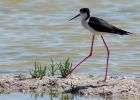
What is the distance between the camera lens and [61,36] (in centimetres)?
1466

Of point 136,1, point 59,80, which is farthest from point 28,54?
point 136,1

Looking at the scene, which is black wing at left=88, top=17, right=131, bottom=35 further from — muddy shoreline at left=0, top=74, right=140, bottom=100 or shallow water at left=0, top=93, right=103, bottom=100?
shallow water at left=0, top=93, right=103, bottom=100

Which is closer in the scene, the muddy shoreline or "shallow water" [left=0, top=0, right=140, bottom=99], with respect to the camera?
the muddy shoreline

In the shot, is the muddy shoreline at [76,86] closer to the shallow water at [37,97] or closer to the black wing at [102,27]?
the shallow water at [37,97]

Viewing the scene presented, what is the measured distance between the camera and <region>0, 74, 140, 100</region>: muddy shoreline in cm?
876

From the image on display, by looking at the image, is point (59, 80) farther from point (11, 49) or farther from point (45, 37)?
point (45, 37)

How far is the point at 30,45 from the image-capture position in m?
13.7

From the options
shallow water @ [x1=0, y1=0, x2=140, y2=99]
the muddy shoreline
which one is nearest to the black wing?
the muddy shoreline

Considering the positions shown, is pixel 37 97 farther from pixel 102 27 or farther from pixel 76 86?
pixel 102 27

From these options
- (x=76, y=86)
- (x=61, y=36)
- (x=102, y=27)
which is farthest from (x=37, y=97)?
(x=61, y=36)

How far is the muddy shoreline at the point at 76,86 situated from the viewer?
8.76m

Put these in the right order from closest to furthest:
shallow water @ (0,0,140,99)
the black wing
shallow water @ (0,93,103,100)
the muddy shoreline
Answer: shallow water @ (0,93,103,100)
the muddy shoreline
the black wing
shallow water @ (0,0,140,99)

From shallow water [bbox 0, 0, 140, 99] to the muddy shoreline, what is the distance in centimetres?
166

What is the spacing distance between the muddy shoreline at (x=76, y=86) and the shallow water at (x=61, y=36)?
1658mm
